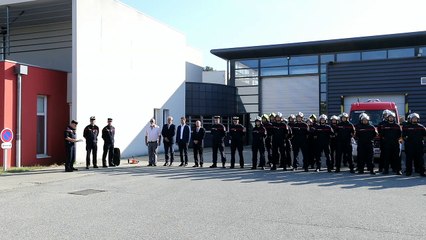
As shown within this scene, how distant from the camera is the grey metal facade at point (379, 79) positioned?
69.2ft

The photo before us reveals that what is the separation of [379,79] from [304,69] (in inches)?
283

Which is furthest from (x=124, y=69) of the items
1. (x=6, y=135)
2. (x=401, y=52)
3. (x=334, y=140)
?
(x=401, y=52)

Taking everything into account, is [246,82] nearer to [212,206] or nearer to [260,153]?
[260,153]

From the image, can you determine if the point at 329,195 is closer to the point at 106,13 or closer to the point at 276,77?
the point at 106,13

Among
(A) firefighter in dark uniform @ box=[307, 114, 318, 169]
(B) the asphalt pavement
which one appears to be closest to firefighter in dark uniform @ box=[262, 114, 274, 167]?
(A) firefighter in dark uniform @ box=[307, 114, 318, 169]

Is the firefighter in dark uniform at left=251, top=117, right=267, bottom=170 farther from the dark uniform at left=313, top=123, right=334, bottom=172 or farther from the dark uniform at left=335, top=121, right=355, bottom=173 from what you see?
the dark uniform at left=335, top=121, right=355, bottom=173

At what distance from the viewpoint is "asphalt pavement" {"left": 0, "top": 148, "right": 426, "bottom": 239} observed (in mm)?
6086

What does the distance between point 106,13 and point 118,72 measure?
263 cm

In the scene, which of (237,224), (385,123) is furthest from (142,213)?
(385,123)

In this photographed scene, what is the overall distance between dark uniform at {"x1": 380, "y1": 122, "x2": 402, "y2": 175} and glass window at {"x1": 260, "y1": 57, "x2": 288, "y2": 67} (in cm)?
1597

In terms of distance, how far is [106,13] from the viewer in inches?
710

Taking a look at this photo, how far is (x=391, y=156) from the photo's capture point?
1332cm

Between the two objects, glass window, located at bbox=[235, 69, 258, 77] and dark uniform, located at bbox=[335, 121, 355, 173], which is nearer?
dark uniform, located at bbox=[335, 121, 355, 173]

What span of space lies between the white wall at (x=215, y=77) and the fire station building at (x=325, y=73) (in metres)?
4.69
